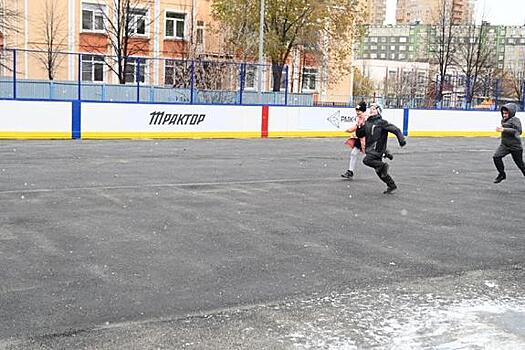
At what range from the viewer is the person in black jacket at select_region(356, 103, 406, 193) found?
12617 millimetres

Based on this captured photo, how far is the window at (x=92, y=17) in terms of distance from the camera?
44.9 meters

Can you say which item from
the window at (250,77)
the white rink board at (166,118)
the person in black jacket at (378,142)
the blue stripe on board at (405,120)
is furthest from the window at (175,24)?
the person in black jacket at (378,142)

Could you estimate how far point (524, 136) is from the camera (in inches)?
1294

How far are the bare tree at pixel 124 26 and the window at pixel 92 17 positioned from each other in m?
0.20

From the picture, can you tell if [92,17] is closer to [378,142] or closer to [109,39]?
[109,39]

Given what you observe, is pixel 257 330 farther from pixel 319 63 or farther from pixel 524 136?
pixel 319 63

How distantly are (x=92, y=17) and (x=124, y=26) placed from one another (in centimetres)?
333

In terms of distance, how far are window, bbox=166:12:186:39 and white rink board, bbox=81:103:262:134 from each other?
75.6 feet

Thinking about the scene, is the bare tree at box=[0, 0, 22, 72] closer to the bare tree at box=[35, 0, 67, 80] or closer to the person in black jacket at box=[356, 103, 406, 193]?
the bare tree at box=[35, 0, 67, 80]

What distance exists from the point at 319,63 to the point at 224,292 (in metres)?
42.3

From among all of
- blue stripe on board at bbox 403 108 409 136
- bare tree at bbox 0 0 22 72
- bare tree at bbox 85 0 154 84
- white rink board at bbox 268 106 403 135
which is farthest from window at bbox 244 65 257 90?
bare tree at bbox 0 0 22 72

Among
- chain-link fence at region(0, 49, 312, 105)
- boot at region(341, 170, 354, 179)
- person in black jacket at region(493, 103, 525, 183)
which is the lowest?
boot at region(341, 170, 354, 179)

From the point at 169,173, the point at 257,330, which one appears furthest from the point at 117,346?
the point at 169,173

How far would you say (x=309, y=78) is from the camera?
4897 centimetres
